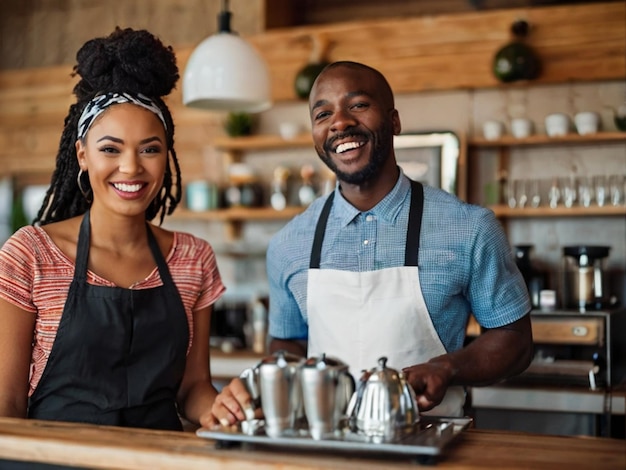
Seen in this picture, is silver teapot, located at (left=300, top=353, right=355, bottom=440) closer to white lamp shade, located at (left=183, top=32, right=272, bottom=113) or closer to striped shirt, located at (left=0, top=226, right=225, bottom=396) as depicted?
striped shirt, located at (left=0, top=226, right=225, bottom=396)

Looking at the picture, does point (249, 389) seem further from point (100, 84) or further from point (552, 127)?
point (552, 127)

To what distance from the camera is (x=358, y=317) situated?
2.33 metres

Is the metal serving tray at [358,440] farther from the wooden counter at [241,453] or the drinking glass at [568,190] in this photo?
the drinking glass at [568,190]

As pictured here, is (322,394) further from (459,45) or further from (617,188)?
(459,45)

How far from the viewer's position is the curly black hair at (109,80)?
2223 mm

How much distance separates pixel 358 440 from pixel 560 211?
327cm

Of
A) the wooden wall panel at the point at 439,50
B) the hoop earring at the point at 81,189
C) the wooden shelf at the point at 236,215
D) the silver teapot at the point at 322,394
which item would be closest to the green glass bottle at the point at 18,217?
the wooden wall panel at the point at 439,50

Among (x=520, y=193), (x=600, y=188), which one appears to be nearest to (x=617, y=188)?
(x=600, y=188)

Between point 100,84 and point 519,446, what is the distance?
1.34 meters

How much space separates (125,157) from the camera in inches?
83.3

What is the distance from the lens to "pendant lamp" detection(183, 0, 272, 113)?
3.50 metres

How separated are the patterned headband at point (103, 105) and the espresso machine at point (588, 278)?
2676mm

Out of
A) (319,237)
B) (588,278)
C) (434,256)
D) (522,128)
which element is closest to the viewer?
(434,256)

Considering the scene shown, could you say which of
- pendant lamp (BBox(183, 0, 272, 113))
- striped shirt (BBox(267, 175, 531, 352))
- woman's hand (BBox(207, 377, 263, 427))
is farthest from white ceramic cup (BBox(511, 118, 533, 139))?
woman's hand (BBox(207, 377, 263, 427))
